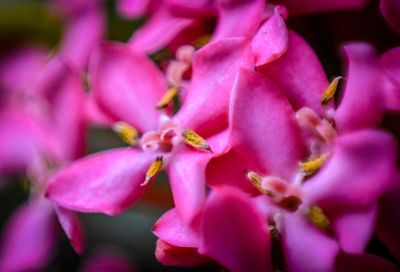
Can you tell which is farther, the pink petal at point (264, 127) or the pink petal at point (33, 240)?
the pink petal at point (33, 240)

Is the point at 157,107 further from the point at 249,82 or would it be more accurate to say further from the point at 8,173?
the point at 8,173

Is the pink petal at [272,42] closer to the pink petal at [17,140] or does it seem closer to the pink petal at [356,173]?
the pink petal at [356,173]

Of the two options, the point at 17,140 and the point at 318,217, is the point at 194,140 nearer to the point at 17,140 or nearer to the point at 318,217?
the point at 318,217

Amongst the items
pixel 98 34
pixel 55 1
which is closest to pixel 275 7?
pixel 98 34

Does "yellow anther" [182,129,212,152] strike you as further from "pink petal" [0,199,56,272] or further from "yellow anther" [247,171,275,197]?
"pink petal" [0,199,56,272]

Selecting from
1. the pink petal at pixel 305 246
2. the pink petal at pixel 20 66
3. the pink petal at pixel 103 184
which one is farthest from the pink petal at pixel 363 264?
the pink petal at pixel 20 66

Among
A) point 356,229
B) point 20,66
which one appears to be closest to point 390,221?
point 356,229
